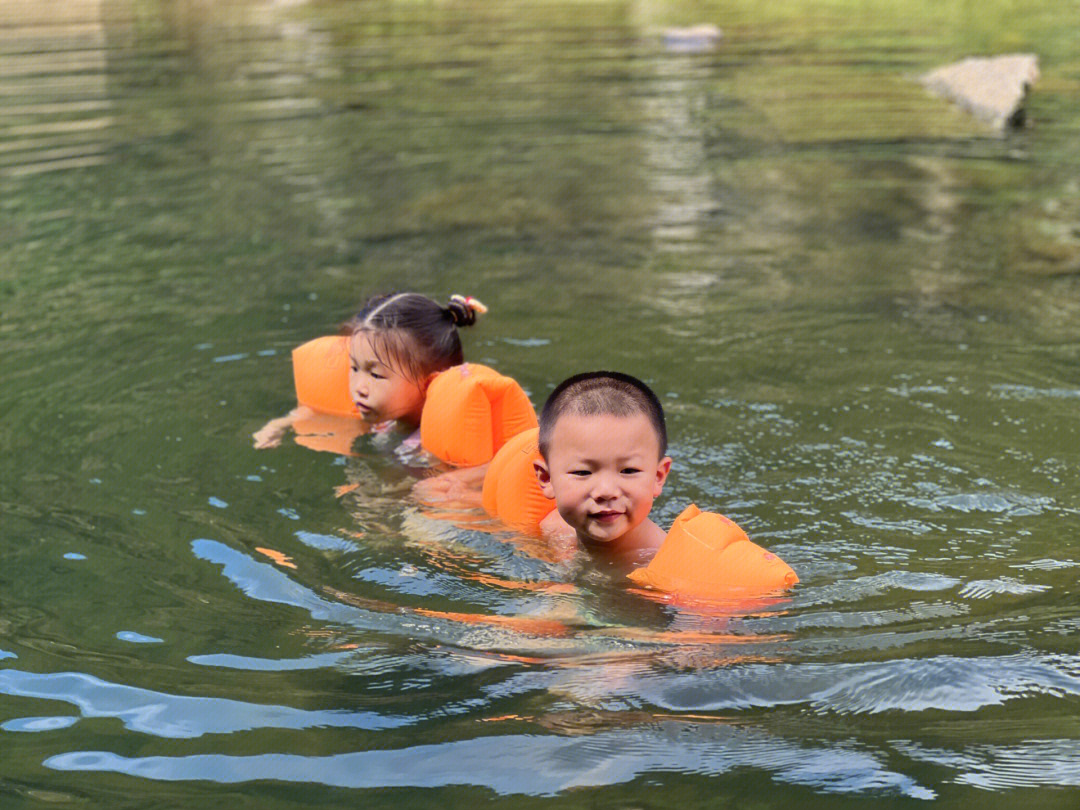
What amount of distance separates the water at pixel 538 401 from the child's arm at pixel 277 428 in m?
0.08

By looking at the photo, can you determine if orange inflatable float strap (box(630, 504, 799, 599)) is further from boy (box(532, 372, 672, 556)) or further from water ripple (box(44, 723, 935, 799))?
water ripple (box(44, 723, 935, 799))

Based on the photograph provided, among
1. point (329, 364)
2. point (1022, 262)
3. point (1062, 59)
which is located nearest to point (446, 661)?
point (329, 364)

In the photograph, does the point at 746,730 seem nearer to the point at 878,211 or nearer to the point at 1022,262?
the point at 1022,262

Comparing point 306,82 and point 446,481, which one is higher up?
point 306,82

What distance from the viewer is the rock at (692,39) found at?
1678 cm

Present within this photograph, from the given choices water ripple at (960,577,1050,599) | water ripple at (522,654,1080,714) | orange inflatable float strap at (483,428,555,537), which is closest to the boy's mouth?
water ripple at (522,654,1080,714)

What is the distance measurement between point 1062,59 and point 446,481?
12.4 m

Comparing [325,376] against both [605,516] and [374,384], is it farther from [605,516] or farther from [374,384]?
[605,516]

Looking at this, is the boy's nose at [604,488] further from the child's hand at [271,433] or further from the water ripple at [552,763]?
the child's hand at [271,433]

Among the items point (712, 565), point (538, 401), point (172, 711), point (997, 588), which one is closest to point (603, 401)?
point (712, 565)

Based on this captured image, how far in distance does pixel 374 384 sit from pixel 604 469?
167 centimetres

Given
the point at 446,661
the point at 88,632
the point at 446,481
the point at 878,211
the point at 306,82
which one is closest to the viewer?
the point at 446,661

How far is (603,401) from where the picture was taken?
3646mm

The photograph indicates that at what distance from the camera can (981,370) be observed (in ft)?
18.8
